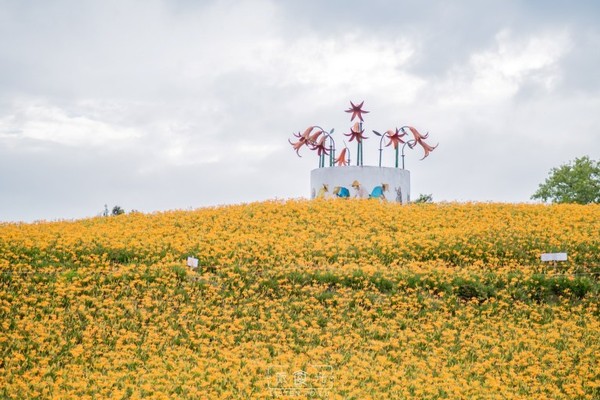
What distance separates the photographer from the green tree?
4438 cm

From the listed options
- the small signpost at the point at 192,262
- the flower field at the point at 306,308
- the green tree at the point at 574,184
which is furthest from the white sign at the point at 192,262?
the green tree at the point at 574,184

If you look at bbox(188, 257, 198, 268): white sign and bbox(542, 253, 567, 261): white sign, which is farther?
bbox(542, 253, 567, 261): white sign

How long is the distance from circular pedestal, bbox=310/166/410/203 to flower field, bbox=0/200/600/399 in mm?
5483

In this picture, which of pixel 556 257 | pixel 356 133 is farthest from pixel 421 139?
pixel 556 257

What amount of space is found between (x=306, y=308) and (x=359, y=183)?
596 inches

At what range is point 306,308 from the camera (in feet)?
45.7

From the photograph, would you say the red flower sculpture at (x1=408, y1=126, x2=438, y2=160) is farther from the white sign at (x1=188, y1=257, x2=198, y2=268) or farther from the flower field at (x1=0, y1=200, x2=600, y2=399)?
the white sign at (x1=188, y1=257, x2=198, y2=268)

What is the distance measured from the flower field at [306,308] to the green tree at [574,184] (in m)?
22.8

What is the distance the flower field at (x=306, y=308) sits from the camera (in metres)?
9.98

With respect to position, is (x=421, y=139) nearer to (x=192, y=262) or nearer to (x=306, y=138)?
(x=306, y=138)

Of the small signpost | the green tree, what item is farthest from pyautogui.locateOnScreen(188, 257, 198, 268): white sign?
the green tree

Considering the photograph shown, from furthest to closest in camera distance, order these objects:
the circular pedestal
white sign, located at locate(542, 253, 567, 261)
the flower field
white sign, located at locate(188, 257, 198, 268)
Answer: the circular pedestal
white sign, located at locate(542, 253, 567, 261)
white sign, located at locate(188, 257, 198, 268)
the flower field

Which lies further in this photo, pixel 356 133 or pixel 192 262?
pixel 356 133

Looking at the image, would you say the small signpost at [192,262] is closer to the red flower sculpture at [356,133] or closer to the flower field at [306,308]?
the flower field at [306,308]
